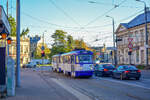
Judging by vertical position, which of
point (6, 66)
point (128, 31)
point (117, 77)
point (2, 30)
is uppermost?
point (128, 31)

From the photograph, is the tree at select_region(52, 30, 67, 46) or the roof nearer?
the roof

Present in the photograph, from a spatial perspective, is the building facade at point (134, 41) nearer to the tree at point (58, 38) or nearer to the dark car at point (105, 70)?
the tree at point (58, 38)

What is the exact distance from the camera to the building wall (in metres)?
49.5

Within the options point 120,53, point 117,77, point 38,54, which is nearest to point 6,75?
point 117,77

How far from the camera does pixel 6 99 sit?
31.7ft

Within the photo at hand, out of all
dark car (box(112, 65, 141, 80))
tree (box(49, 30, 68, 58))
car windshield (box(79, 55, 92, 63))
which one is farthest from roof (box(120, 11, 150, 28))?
dark car (box(112, 65, 141, 80))

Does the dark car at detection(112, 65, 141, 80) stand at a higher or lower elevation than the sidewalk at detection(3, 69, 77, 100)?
higher

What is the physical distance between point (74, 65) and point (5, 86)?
11.9m

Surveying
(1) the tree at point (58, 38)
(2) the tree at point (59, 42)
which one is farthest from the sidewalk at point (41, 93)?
(1) the tree at point (58, 38)

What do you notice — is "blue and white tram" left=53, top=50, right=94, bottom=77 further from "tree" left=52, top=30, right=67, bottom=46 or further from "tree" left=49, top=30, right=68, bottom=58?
"tree" left=52, top=30, right=67, bottom=46

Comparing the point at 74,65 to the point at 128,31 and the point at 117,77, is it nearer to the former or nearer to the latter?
the point at 117,77

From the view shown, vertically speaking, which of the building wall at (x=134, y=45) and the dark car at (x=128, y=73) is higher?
the building wall at (x=134, y=45)

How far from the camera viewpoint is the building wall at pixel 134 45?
1950 inches

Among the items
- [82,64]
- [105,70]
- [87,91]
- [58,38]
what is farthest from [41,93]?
[58,38]
